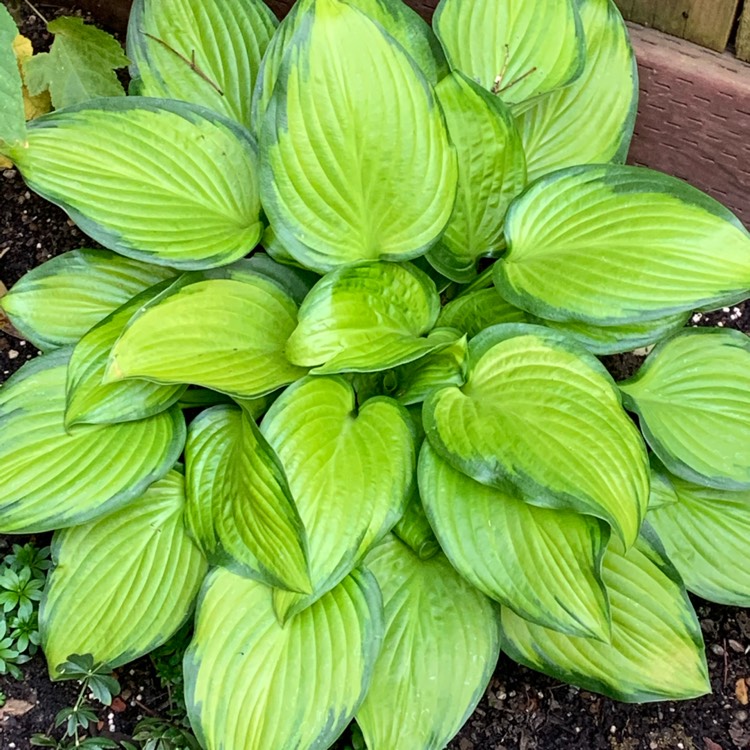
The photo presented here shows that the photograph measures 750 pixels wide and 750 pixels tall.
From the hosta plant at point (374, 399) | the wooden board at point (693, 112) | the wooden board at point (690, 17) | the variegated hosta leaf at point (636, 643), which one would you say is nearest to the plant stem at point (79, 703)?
the hosta plant at point (374, 399)

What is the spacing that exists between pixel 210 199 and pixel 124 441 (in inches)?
12.8

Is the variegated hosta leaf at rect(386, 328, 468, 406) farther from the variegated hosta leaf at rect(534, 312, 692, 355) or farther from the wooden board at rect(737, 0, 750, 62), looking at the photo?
the wooden board at rect(737, 0, 750, 62)

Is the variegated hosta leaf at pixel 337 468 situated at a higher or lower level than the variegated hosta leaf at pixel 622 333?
lower

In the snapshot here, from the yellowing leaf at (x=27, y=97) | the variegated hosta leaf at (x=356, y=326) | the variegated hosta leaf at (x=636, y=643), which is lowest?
the variegated hosta leaf at (x=636, y=643)

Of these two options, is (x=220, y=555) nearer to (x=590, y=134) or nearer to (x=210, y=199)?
(x=210, y=199)

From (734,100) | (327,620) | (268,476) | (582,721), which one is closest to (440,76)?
(734,100)

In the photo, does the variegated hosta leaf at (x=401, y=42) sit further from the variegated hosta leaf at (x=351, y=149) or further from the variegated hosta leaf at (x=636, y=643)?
the variegated hosta leaf at (x=636, y=643)

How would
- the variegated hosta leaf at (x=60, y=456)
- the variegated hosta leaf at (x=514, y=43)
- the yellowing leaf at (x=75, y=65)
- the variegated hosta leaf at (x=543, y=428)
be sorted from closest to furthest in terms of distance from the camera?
the variegated hosta leaf at (x=543, y=428), the variegated hosta leaf at (x=60, y=456), the variegated hosta leaf at (x=514, y=43), the yellowing leaf at (x=75, y=65)

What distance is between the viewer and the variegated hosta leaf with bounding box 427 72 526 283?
97cm

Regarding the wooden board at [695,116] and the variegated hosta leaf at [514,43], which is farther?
the wooden board at [695,116]

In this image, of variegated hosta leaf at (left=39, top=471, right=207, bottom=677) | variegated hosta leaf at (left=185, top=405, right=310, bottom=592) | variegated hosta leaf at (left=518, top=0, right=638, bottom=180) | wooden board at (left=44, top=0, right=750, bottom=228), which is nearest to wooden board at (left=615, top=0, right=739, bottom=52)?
wooden board at (left=44, top=0, right=750, bottom=228)

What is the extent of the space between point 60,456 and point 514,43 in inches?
31.7

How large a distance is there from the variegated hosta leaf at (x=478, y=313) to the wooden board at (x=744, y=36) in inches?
20.7

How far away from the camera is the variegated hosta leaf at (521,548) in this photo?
841 mm
